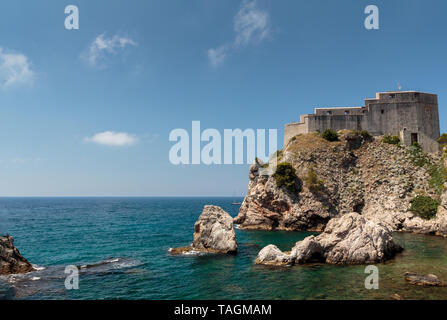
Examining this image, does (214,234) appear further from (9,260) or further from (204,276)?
(9,260)

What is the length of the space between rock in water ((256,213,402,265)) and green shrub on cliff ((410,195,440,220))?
17374mm

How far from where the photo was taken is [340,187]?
152ft

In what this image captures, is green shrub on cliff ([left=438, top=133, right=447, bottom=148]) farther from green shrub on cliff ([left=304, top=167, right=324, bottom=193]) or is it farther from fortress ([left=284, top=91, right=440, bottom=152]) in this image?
green shrub on cliff ([left=304, top=167, right=324, bottom=193])

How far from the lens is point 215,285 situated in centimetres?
1877

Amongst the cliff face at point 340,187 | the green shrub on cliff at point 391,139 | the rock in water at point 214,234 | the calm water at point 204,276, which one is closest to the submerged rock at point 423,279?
the calm water at point 204,276

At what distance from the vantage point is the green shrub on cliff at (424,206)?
37.5 m

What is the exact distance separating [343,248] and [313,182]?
72.6 ft

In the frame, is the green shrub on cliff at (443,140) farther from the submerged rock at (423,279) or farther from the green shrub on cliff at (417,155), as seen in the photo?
the submerged rock at (423,279)

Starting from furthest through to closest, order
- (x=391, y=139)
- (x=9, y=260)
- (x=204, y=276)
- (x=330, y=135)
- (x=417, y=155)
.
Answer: (x=330, y=135), (x=391, y=139), (x=417, y=155), (x=9, y=260), (x=204, y=276)

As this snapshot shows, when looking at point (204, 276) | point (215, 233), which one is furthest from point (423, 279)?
point (215, 233)

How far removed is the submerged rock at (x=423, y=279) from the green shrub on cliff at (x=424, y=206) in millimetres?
23917

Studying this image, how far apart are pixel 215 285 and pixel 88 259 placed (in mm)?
15821

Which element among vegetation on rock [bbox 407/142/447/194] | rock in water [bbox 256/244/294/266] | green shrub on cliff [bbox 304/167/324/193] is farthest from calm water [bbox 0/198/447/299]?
green shrub on cliff [bbox 304/167/324/193]
